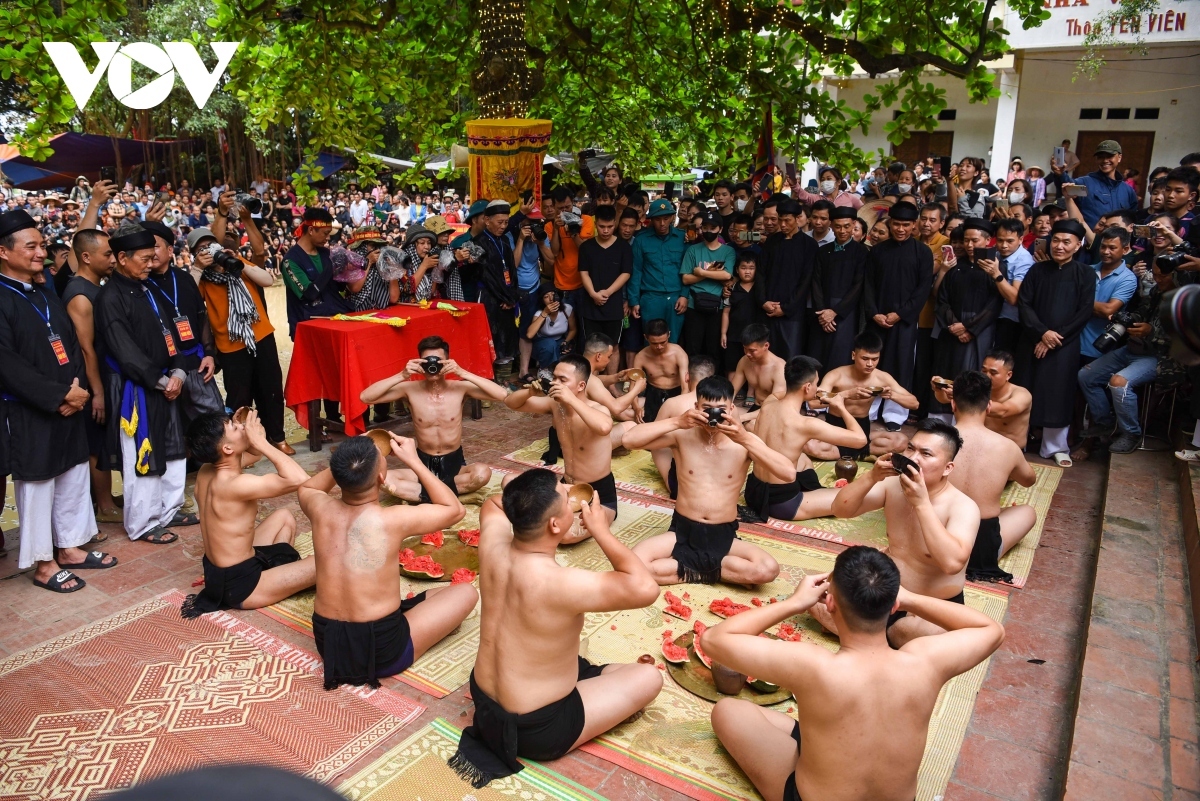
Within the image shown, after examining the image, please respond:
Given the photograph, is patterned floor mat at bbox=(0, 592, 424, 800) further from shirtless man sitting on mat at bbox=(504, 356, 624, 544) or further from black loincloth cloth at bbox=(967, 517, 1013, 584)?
black loincloth cloth at bbox=(967, 517, 1013, 584)

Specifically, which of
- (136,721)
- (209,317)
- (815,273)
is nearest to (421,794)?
(136,721)

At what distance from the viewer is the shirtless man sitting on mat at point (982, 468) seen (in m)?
5.07

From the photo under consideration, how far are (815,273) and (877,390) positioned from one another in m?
1.90

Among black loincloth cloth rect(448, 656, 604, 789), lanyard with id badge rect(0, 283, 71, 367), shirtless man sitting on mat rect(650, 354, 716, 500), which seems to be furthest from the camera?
shirtless man sitting on mat rect(650, 354, 716, 500)

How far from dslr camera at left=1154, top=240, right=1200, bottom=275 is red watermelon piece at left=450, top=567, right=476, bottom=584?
5.76m

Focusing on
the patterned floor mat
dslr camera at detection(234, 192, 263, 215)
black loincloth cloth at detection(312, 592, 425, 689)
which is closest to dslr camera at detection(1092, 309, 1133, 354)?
black loincloth cloth at detection(312, 592, 425, 689)

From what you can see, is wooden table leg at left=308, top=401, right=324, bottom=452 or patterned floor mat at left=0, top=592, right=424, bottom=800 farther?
wooden table leg at left=308, top=401, right=324, bottom=452

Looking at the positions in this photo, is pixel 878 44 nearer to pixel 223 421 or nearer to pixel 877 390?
pixel 877 390

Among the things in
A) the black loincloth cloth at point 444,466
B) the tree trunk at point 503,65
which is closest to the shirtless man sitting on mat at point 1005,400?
the black loincloth cloth at point 444,466

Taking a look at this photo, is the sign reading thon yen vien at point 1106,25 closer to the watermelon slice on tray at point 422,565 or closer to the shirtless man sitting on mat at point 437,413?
the shirtless man sitting on mat at point 437,413

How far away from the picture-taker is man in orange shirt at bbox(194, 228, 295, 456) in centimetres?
661

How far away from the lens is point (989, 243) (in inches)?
294

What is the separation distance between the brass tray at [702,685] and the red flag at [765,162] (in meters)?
5.65

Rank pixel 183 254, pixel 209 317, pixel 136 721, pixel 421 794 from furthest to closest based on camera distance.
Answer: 1. pixel 183 254
2. pixel 209 317
3. pixel 136 721
4. pixel 421 794
